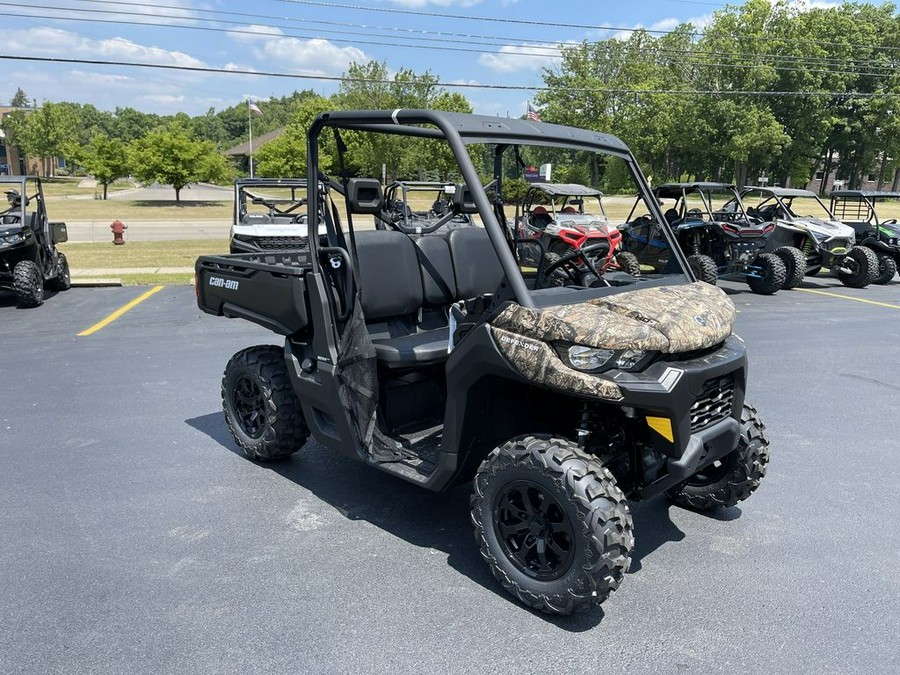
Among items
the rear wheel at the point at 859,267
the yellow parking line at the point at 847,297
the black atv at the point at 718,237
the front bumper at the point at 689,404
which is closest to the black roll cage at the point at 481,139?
the front bumper at the point at 689,404

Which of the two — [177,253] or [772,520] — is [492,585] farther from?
[177,253]

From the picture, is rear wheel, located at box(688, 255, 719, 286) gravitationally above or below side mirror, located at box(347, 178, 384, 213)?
below

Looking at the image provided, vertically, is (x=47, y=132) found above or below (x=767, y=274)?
above

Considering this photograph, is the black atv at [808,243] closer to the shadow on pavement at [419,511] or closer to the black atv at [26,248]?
the shadow on pavement at [419,511]

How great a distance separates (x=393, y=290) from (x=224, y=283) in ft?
4.05

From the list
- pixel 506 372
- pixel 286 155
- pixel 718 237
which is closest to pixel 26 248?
pixel 506 372

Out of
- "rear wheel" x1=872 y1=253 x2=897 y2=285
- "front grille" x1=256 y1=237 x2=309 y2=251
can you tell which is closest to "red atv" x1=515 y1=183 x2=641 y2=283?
"front grille" x1=256 y1=237 x2=309 y2=251

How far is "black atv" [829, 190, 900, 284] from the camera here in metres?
14.0

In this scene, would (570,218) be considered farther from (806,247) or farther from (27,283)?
(27,283)

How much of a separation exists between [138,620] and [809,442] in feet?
14.7

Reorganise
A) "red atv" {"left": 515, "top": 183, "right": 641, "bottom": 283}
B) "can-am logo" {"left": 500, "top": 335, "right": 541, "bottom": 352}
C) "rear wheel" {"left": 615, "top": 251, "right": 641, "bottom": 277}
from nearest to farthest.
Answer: "can-am logo" {"left": 500, "top": 335, "right": 541, "bottom": 352}, "rear wheel" {"left": 615, "top": 251, "right": 641, "bottom": 277}, "red atv" {"left": 515, "top": 183, "right": 641, "bottom": 283}

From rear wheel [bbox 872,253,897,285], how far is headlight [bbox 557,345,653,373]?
1356 centimetres

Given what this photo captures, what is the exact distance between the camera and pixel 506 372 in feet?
9.78

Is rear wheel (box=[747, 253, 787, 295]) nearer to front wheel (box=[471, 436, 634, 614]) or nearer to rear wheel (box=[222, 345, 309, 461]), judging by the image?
rear wheel (box=[222, 345, 309, 461])
